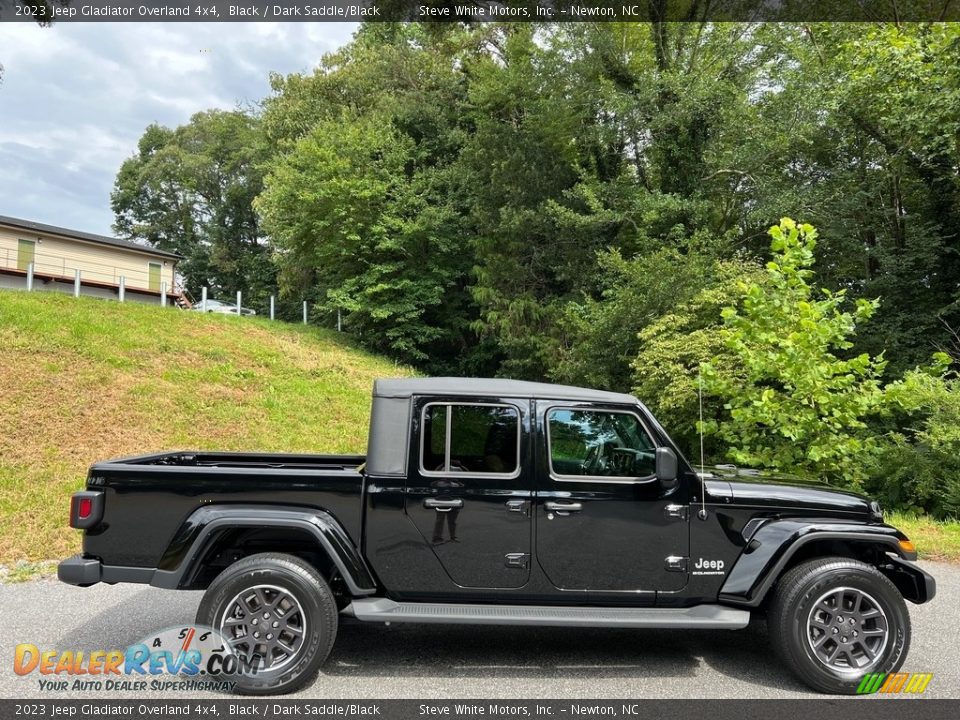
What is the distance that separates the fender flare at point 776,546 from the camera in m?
3.81

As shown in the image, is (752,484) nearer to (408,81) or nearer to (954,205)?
(954,205)

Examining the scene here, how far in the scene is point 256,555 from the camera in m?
3.79

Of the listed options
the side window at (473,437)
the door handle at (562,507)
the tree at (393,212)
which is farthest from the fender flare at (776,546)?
the tree at (393,212)

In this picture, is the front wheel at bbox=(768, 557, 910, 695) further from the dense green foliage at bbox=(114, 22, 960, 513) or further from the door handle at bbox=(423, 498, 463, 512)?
the dense green foliage at bbox=(114, 22, 960, 513)

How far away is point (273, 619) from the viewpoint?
365cm

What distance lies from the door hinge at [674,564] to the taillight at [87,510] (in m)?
3.39

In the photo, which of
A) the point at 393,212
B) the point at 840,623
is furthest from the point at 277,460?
the point at 393,212

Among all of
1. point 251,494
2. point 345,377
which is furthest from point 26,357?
point 251,494

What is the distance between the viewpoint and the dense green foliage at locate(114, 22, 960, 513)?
8.56 metres

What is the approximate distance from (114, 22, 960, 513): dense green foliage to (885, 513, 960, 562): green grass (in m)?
0.86

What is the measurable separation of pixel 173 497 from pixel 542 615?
7.49 feet

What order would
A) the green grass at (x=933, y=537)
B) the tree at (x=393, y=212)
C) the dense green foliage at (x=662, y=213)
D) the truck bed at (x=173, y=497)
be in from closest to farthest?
the truck bed at (x=173, y=497) < the green grass at (x=933, y=537) < the dense green foliage at (x=662, y=213) < the tree at (x=393, y=212)

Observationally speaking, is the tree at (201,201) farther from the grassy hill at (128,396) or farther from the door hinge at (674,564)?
the door hinge at (674,564)

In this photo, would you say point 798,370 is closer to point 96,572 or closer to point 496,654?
point 496,654
